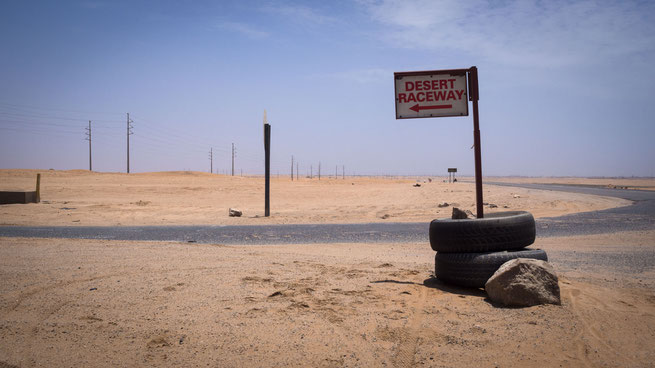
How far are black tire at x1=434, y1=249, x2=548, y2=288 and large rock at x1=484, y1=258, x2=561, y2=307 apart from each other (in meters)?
0.63

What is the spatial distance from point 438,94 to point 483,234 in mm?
2670

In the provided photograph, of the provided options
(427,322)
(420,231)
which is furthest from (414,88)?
(420,231)

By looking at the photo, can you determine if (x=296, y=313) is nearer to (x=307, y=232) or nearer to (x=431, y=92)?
Answer: (x=431, y=92)

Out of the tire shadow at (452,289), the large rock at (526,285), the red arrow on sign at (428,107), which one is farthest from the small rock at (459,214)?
the large rock at (526,285)

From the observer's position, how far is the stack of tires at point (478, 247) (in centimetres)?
563

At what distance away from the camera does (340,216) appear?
62.2 ft

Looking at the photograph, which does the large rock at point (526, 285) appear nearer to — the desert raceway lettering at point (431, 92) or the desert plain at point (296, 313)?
the desert plain at point (296, 313)

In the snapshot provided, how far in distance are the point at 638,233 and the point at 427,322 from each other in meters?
10.6

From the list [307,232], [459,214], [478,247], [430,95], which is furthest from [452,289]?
[307,232]

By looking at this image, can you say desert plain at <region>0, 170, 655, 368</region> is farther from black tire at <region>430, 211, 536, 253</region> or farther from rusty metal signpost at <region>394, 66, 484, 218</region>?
rusty metal signpost at <region>394, 66, 484, 218</region>

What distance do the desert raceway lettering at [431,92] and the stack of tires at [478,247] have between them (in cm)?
233

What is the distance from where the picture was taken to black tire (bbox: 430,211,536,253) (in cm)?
578

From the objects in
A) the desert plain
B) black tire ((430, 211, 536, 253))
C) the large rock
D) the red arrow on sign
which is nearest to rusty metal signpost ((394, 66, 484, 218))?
the red arrow on sign

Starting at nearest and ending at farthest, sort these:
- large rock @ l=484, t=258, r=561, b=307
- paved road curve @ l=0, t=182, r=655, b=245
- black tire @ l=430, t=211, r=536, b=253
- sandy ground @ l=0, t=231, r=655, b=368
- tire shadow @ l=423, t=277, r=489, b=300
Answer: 1. sandy ground @ l=0, t=231, r=655, b=368
2. large rock @ l=484, t=258, r=561, b=307
3. tire shadow @ l=423, t=277, r=489, b=300
4. black tire @ l=430, t=211, r=536, b=253
5. paved road curve @ l=0, t=182, r=655, b=245
